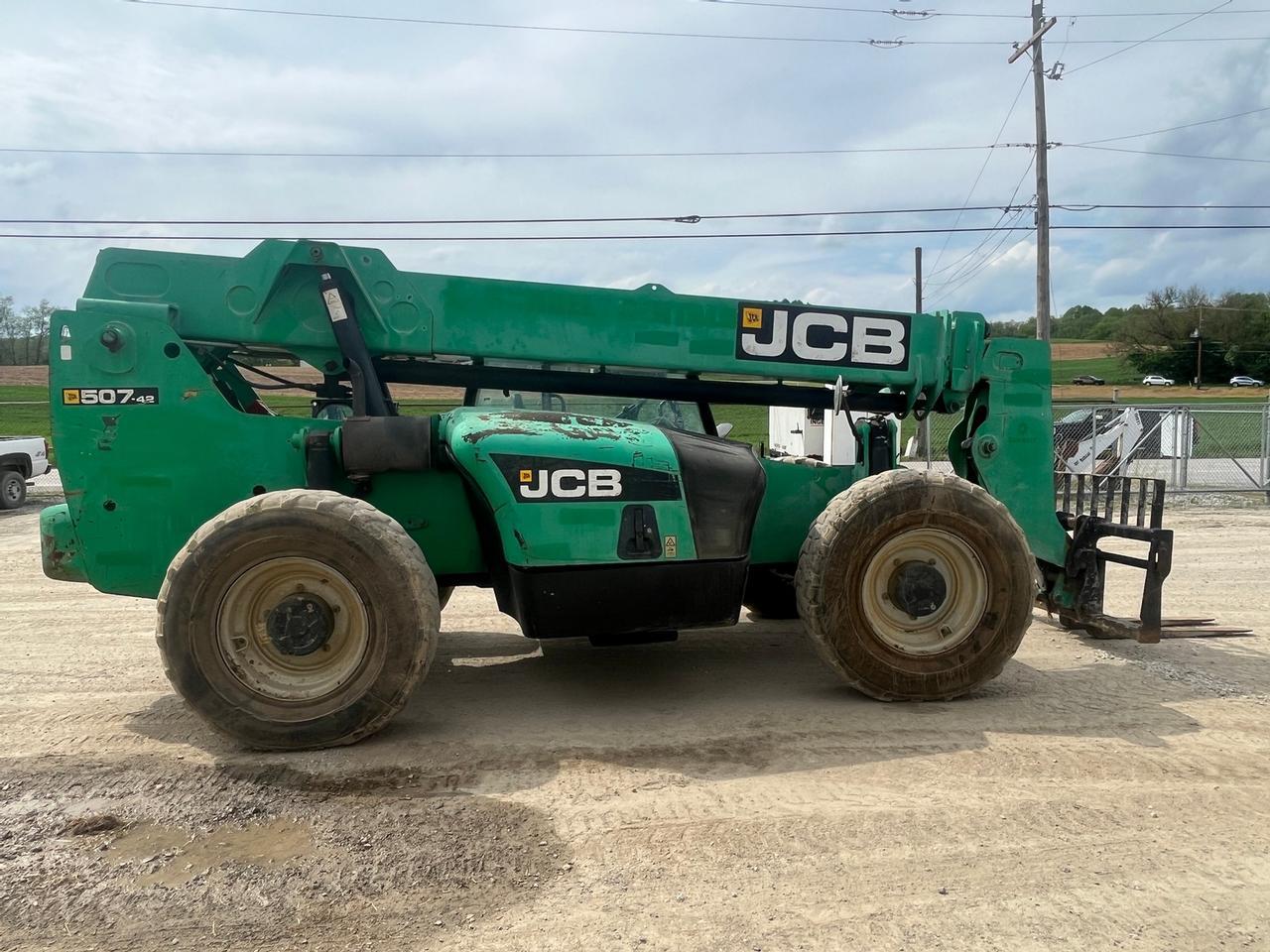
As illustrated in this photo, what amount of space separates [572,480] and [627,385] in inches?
56.0

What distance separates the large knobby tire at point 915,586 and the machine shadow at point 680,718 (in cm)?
23

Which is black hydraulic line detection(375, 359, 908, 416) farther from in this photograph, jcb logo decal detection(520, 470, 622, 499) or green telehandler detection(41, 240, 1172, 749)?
jcb logo decal detection(520, 470, 622, 499)

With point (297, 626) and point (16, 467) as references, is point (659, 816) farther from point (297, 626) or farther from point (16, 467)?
point (16, 467)

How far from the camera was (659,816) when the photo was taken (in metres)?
3.75

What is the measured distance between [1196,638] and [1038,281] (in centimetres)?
1720

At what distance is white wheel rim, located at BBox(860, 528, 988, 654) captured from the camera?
515 centimetres

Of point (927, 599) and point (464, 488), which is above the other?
point (464, 488)

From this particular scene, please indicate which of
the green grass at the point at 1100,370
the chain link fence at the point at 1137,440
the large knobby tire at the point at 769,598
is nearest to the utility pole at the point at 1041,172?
the chain link fence at the point at 1137,440

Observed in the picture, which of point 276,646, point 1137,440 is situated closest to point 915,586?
point 276,646

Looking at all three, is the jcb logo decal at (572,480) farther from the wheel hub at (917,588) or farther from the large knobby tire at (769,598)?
the large knobby tire at (769,598)

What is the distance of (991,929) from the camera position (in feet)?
9.70

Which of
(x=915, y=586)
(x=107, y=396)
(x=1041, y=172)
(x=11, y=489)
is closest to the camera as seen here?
(x=107, y=396)

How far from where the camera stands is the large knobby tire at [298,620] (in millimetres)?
4332

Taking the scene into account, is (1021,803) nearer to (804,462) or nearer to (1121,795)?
(1121,795)
